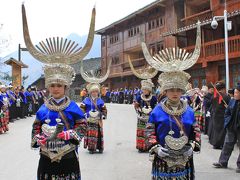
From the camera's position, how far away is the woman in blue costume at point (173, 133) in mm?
4578

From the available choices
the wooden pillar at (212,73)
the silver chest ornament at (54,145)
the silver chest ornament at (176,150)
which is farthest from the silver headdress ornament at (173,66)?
the wooden pillar at (212,73)

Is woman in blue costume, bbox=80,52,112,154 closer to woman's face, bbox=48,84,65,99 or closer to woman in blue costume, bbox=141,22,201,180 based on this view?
woman's face, bbox=48,84,65,99

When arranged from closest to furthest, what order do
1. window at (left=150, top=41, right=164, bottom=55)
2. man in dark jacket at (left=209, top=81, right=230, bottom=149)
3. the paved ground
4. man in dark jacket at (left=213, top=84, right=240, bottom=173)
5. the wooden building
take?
the paved ground, man in dark jacket at (left=213, top=84, right=240, bottom=173), man in dark jacket at (left=209, top=81, right=230, bottom=149), the wooden building, window at (left=150, top=41, right=164, bottom=55)

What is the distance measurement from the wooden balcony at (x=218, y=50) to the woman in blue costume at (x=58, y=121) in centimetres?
1928

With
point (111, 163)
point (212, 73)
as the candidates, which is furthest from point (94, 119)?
point (212, 73)

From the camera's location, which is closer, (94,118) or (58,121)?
(58,121)

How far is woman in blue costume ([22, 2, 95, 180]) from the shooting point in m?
4.53

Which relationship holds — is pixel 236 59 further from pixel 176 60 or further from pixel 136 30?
pixel 176 60

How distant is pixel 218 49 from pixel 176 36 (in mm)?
5494

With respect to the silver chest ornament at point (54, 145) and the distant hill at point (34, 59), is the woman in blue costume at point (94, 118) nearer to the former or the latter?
the distant hill at point (34, 59)

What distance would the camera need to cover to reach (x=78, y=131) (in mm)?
4699

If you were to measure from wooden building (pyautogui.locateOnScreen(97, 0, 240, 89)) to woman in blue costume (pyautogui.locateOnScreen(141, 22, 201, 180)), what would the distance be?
18.4 metres

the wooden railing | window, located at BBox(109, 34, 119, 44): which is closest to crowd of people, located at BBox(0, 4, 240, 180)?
the wooden railing

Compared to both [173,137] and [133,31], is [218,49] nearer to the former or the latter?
[133,31]
